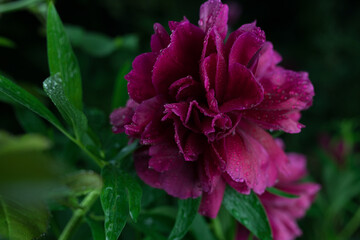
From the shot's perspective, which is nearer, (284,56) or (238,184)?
(238,184)

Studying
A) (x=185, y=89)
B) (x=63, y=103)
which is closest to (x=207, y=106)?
(x=185, y=89)

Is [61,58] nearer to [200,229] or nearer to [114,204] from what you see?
[114,204]

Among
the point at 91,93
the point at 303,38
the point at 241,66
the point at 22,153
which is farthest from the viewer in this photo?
the point at 303,38

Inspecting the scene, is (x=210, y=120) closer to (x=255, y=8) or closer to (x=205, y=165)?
(x=205, y=165)

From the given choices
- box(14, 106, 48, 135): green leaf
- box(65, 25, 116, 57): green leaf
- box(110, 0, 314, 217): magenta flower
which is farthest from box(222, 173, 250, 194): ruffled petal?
box(65, 25, 116, 57): green leaf

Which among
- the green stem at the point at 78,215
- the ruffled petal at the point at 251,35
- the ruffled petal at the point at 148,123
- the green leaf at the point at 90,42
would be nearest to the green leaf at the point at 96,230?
the green stem at the point at 78,215

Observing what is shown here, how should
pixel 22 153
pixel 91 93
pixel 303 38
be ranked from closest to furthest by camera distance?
pixel 22 153 < pixel 91 93 < pixel 303 38

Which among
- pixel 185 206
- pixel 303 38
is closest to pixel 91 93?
pixel 185 206
